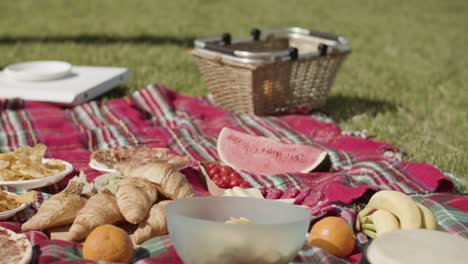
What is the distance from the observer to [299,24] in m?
12.9

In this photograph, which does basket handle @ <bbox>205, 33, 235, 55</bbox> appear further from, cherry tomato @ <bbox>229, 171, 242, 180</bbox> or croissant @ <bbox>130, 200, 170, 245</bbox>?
croissant @ <bbox>130, 200, 170, 245</bbox>

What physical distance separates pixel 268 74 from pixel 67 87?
1694 millimetres

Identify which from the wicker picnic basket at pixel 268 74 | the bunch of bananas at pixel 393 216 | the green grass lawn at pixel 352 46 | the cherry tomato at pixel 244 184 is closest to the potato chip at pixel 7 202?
the cherry tomato at pixel 244 184

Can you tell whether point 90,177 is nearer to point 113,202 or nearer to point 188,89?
point 113,202

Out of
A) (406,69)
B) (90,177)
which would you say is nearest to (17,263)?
(90,177)

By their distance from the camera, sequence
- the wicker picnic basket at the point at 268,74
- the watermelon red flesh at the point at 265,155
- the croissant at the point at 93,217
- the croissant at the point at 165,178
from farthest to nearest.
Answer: the wicker picnic basket at the point at 268,74 → the watermelon red flesh at the point at 265,155 → the croissant at the point at 165,178 → the croissant at the point at 93,217

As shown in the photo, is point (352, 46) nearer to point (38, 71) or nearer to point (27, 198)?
point (38, 71)

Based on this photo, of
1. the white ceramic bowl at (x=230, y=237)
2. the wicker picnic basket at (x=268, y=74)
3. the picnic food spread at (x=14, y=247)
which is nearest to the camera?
the white ceramic bowl at (x=230, y=237)

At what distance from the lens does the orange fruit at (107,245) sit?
284 cm

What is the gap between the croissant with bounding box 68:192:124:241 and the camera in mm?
Result: 3072

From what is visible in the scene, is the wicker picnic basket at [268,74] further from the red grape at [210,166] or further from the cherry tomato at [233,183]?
the cherry tomato at [233,183]

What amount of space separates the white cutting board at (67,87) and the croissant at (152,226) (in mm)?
2807

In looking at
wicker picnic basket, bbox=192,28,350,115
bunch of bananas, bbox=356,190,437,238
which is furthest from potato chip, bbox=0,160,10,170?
wicker picnic basket, bbox=192,28,350,115

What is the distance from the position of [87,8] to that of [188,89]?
7.20 m
